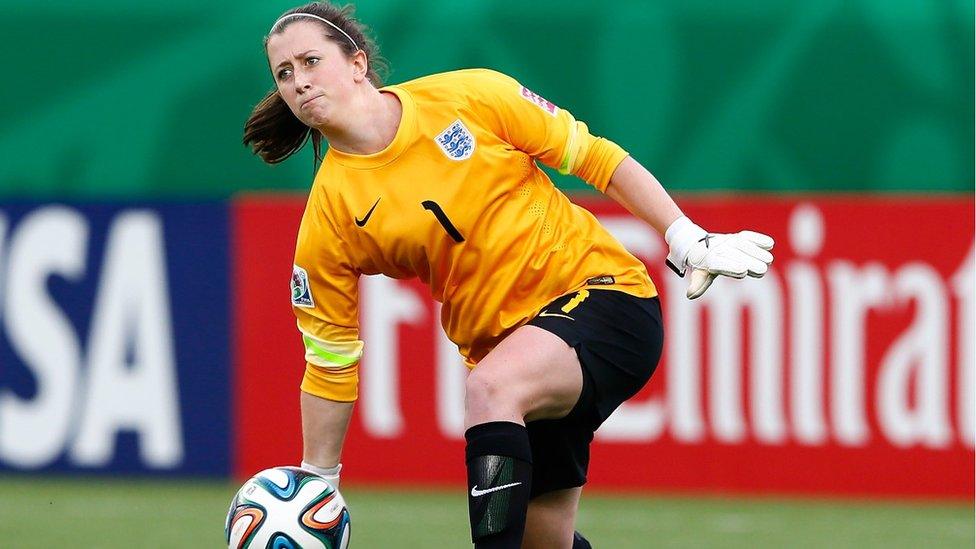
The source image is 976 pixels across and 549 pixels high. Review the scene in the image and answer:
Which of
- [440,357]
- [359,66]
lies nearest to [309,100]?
[359,66]

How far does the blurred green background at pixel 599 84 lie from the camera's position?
9.84 meters

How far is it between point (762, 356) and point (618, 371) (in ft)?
11.4

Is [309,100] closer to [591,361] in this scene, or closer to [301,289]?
[301,289]

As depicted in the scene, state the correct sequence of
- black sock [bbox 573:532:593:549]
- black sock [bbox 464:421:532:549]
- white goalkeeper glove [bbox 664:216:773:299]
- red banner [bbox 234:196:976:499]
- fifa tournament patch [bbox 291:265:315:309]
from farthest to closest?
red banner [bbox 234:196:976:499] → black sock [bbox 573:532:593:549] → fifa tournament patch [bbox 291:265:315:309] → white goalkeeper glove [bbox 664:216:773:299] → black sock [bbox 464:421:532:549]

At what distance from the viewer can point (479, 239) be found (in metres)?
4.42

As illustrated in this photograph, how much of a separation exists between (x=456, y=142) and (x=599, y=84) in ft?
18.4

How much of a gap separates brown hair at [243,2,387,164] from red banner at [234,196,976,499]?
3.27m

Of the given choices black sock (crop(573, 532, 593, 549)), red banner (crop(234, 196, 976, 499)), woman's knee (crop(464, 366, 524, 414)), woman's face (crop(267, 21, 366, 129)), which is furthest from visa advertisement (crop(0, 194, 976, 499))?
woman's knee (crop(464, 366, 524, 414))

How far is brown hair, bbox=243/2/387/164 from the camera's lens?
4477mm

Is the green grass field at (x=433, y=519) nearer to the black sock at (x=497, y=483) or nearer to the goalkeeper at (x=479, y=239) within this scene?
the goalkeeper at (x=479, y=239)

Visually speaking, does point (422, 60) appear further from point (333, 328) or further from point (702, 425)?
point (333, 328)

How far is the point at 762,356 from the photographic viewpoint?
782cm

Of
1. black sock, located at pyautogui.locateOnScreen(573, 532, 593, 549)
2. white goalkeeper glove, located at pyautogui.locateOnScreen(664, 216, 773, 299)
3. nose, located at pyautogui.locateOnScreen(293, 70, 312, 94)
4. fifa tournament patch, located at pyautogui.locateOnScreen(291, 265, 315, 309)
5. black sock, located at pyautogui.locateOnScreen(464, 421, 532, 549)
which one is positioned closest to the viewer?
black sock, located at pyautogui.locateOnScreen(464, 421, 532, 549)

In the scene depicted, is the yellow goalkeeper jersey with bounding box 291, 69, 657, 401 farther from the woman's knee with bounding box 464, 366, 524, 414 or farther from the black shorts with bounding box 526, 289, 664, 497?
the woman's knee with bounding box 464, 366, 524, 414
